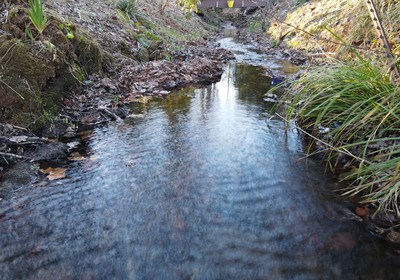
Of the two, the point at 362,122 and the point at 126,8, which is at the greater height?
the point at 126,8

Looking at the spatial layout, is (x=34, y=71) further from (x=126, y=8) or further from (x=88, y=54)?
(x=126, y=8)

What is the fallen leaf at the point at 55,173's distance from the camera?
108 inches

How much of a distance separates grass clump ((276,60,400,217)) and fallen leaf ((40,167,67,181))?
2.29 metres

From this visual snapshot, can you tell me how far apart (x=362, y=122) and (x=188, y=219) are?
1710mm

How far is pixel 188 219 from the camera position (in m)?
2.24

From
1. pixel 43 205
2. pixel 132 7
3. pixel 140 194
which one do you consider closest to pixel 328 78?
pixel 140 194

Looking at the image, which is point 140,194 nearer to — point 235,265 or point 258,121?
point 235,265

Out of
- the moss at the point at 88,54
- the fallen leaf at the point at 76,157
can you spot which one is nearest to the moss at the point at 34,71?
the moss at the point at 88,54

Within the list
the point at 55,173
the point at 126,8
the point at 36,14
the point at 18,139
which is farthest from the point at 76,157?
the point at 126,8

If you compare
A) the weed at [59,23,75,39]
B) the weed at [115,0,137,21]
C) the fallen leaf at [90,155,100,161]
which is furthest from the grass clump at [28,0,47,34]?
the weed at [115,0,137,21]

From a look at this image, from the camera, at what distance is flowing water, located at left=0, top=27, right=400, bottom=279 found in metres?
1.82

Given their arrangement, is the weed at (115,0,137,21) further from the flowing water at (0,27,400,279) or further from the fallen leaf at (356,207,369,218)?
the fallen leaf at (356,207,369,218)

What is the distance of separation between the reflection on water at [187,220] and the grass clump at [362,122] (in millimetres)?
280

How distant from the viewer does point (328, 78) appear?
322cm
